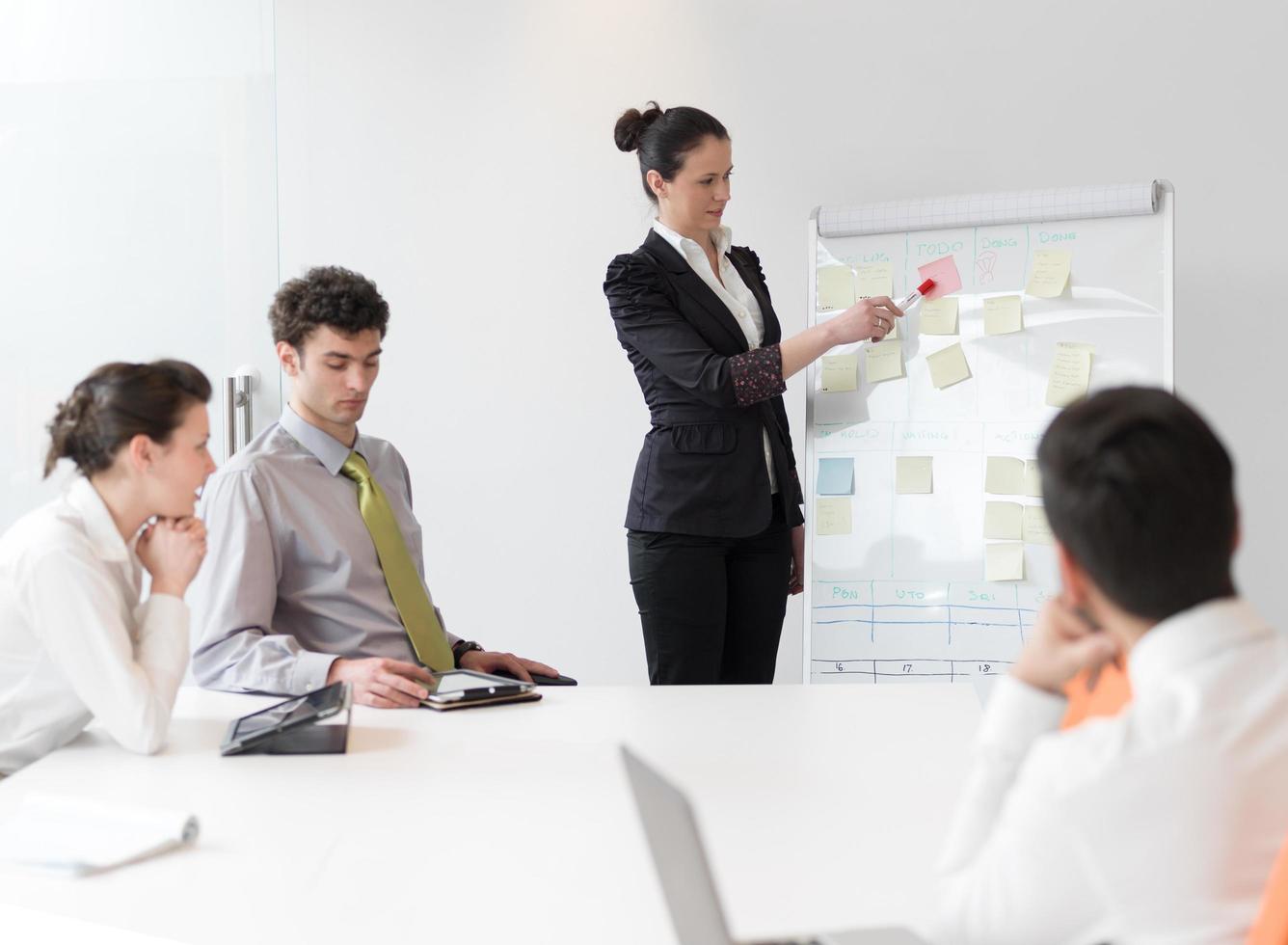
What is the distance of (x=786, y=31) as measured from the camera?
3471 mm

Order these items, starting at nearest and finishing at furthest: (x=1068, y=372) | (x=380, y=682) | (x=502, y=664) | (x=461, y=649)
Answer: (x=380, y=682) → (x=502, y=664) → (x=461, y=649) → (x=1068, y=372)

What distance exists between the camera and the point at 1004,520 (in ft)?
9.55

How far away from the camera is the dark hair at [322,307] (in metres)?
2.00

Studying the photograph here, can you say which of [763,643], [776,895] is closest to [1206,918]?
[776,895]

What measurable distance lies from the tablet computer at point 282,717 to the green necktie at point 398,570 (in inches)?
15.0

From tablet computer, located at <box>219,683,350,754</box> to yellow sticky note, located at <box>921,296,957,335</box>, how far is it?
184 cm

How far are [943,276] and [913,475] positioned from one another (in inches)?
19.2

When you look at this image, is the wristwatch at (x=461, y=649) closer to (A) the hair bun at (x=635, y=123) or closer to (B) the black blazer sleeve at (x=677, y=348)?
(B) the black blazer sleeve at (x=677, y=348)

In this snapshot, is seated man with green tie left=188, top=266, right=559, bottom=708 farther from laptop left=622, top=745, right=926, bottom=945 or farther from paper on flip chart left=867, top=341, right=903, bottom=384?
paper on flip chart left=867, top=341, right=903, bottom=384

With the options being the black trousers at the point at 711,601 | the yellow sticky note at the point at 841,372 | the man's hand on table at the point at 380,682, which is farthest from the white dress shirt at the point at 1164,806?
the yellow sticky note at the point at 841,372

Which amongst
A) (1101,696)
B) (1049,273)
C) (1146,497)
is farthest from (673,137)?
(1146,497)

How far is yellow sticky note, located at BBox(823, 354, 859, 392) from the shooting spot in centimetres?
303

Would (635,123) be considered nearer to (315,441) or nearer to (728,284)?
(728,284)

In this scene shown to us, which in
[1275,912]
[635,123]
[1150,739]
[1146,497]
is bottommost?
[1275,912]
